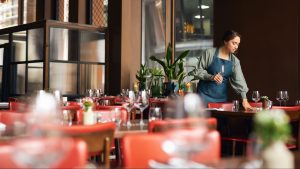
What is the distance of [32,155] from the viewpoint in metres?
1.13

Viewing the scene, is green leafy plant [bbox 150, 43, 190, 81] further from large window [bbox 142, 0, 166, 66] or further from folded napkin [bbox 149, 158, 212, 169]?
folded napkin [bbox 149, 158, 212, 169]

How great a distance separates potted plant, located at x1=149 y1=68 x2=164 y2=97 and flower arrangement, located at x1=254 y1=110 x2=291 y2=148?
557cm

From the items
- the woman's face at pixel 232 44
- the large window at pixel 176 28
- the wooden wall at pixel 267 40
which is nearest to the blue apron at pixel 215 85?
the woman's face at pixel 232 44

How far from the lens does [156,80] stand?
731 cm

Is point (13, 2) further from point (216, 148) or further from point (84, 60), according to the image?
point (216, 148)

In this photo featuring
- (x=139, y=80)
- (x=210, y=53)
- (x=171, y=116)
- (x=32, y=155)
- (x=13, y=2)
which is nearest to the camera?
(x=32, y=155)

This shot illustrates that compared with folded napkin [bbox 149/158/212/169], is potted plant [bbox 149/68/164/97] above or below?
above

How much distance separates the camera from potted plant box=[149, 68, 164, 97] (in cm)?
692

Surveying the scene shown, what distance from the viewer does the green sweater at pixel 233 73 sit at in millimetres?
4707

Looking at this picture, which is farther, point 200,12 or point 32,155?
point 200,12

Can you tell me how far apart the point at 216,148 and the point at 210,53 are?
10.2ft

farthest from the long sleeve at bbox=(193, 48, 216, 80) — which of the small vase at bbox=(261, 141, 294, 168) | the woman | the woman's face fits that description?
the small vase at bbox=(261, 141, 294, 168)

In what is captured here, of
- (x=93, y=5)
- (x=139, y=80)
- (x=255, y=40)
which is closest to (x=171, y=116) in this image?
(x=255, y=40)

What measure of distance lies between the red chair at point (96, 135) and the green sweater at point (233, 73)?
2.47m
